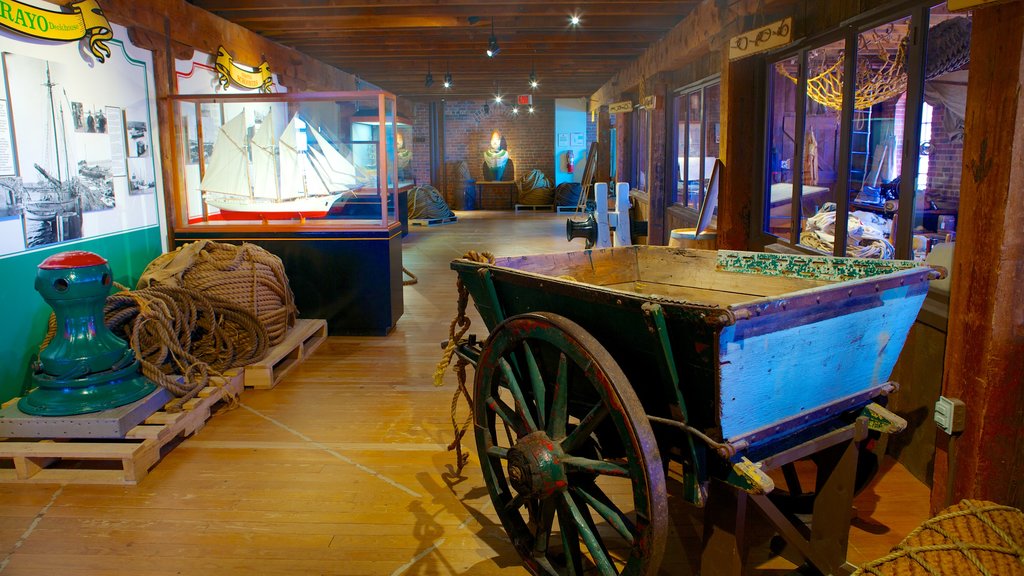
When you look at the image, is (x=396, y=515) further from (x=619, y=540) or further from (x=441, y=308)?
(x=441, y=308)

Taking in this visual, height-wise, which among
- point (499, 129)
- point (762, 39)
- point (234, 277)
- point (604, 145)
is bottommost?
point (234, 277)

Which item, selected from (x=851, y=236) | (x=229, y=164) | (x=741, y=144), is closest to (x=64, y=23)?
(x=229, y=164)

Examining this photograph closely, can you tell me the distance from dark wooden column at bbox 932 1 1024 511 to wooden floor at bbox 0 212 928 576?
39cm

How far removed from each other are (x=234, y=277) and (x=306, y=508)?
6.75ft

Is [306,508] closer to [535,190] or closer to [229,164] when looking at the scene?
[229,164]

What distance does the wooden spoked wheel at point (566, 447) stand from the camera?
1625mm

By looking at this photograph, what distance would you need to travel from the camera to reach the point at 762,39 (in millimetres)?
4414

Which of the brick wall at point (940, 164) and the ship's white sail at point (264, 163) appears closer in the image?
the brick wall at point (940, 164)

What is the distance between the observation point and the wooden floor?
246cm

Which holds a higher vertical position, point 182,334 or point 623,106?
point 623,106

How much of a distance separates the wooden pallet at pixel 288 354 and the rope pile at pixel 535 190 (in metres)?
11.5

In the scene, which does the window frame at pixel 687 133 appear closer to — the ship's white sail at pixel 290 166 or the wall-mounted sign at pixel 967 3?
the ship's white sail at pixel 290 166

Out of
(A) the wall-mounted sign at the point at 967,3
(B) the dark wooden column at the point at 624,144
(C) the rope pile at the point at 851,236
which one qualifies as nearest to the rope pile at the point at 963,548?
(A) the wall-mounted sign at the point at 967,3

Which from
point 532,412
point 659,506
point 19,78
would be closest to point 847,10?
point 532,412
